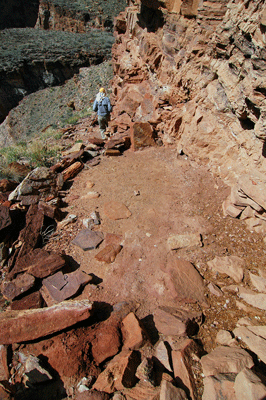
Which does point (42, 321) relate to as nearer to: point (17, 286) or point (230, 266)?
point (17, 286)

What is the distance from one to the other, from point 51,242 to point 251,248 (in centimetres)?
323

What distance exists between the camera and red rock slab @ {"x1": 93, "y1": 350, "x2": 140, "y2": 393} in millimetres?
2002

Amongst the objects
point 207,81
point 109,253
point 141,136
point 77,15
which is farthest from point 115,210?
point 77,15

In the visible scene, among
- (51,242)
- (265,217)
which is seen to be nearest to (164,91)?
(265,217)

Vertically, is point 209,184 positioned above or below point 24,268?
above

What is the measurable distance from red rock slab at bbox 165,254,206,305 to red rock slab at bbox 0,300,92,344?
3.73 ft

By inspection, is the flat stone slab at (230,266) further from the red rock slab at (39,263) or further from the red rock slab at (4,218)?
the red rock slab at (4,218)

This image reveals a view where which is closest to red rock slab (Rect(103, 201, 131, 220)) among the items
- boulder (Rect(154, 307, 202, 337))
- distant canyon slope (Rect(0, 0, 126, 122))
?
boulder (Rect(154, 307, 202, 337))

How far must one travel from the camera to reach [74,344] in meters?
2.32

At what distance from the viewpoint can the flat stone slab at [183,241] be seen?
3.57 meters

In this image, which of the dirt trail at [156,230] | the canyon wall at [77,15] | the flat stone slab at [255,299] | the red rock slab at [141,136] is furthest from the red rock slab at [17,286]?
the canyon wall at [77,15]

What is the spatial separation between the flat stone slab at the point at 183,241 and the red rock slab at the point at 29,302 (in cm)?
199

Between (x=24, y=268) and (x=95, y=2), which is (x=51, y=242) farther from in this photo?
(x=95, y=2)

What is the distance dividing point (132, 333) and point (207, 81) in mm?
5071
